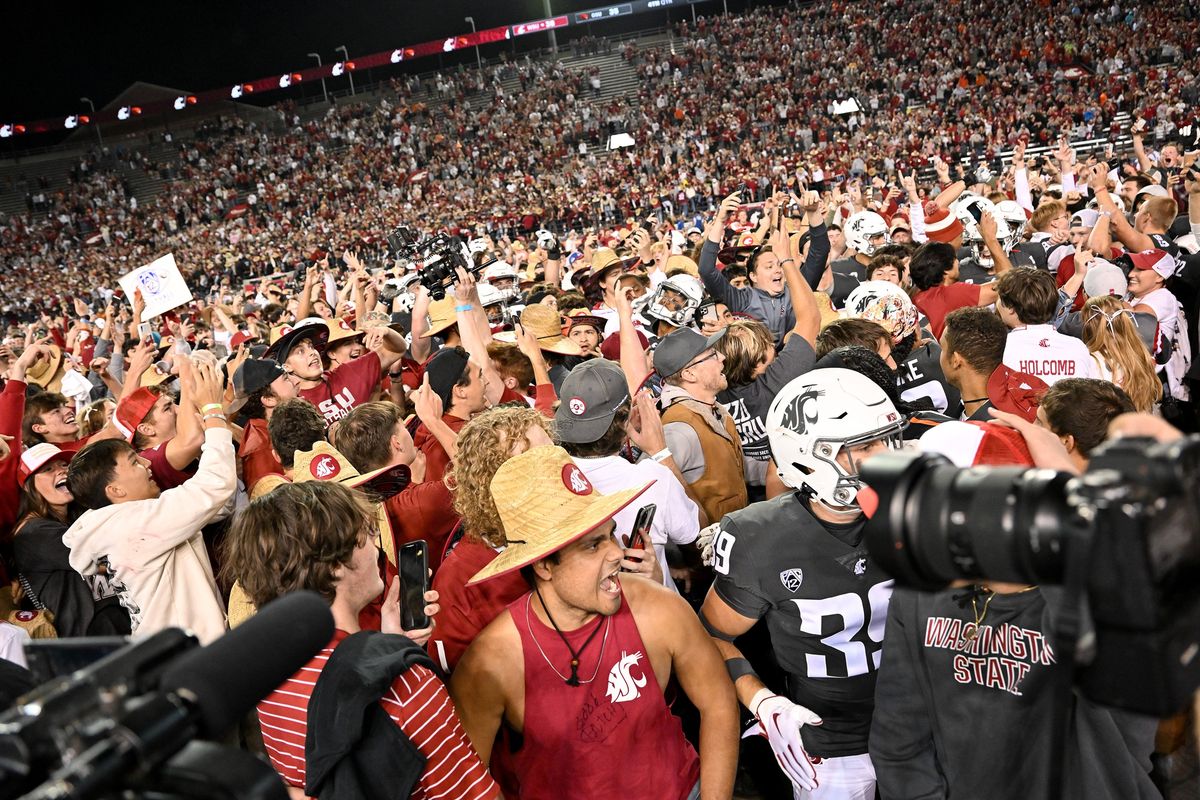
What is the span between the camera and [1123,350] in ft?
14.5

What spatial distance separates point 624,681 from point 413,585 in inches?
25.8

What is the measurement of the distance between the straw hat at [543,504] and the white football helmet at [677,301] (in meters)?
3.60

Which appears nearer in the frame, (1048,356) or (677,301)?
(1048,356)

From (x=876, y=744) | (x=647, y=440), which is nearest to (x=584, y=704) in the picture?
(x=876, y=744)

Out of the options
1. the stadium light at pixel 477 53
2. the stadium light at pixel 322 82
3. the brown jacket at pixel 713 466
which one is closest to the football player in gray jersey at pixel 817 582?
the brown jacket at pixel 713 466

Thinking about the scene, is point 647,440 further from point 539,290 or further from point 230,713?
point 539,290

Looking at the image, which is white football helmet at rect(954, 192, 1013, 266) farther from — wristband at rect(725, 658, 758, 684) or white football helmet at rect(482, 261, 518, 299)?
wristband at rect(725, 658, 758, 684)

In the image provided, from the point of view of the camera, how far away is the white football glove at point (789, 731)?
256 centimetres

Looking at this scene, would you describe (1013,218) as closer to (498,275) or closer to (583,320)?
(583,320)

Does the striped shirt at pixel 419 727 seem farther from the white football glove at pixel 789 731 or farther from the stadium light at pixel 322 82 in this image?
the stadium light at pixel 322 82

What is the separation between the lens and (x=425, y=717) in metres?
2.10

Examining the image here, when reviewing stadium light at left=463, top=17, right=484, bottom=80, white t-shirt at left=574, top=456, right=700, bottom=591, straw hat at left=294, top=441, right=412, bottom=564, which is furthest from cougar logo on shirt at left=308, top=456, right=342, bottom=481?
stadium light at left=463, top=17, right=484, bottom=80

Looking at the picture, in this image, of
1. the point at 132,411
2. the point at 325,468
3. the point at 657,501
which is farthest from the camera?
the point at 132,411

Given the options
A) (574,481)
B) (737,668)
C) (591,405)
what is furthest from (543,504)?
(591,405)
